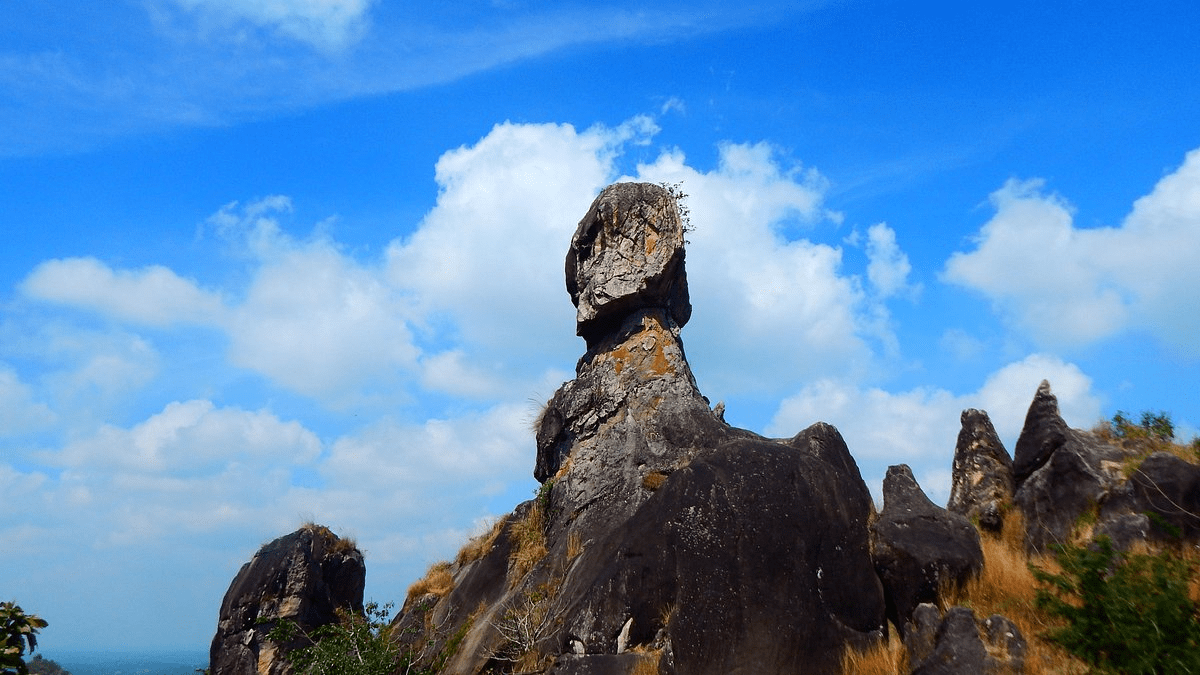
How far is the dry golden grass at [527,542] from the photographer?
575 inches

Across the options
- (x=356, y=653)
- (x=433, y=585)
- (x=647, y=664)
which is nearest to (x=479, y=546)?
(x=433, y=585)

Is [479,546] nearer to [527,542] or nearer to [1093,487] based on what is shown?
[527,542]

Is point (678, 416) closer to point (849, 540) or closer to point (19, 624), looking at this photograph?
point (849, 540)

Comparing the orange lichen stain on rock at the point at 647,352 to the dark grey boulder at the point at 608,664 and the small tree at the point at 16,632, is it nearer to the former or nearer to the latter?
the dark grey boulder at the point at 608,664

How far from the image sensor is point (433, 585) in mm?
17641

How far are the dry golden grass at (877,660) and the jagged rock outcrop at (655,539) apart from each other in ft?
0.61

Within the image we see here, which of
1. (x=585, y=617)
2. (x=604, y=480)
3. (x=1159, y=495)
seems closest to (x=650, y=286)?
(x=604, y=480)

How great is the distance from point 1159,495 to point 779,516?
18.3 feet

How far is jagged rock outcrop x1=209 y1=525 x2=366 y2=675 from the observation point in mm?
18359

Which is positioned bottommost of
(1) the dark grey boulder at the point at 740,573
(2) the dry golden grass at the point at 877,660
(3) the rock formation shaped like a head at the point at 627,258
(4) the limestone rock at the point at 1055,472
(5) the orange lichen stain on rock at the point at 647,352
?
(2) the dry golden grass at the point at 877,660

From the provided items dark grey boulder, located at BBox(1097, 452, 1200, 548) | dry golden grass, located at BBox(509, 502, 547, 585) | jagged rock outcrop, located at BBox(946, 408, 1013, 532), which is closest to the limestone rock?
jagged rock outcrop, located at BBox(946, 408, 1013, 532)

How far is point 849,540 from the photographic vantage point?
38.3 feet

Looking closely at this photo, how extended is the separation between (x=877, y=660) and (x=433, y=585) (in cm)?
1029

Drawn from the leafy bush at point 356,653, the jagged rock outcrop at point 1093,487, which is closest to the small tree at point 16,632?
the leafy bush at point 356,653
